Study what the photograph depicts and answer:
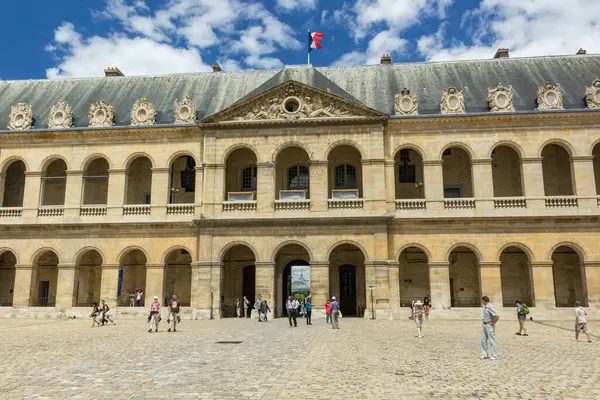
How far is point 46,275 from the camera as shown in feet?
101

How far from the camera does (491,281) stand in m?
26.1

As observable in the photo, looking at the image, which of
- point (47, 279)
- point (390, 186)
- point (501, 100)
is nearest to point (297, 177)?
point (390, 186)

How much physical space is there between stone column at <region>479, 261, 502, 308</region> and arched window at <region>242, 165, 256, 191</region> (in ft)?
46.9

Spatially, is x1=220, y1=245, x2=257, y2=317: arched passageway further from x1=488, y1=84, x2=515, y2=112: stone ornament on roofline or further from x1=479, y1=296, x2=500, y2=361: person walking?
x1=479, y1=296, x2=500, y2=361: person walking

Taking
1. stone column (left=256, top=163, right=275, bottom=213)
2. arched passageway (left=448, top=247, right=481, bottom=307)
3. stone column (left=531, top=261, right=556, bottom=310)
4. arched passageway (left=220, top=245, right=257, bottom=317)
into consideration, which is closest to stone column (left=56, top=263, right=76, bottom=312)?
arched passageway (left=220, top=245, right=257, bottom=317)

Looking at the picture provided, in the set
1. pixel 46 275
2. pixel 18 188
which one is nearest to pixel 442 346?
pixel 46 275

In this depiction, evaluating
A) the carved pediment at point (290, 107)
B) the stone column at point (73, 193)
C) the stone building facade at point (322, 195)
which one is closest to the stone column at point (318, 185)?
the stone building facade at point (322, 195)

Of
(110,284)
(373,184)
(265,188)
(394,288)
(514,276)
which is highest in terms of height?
(373,184)

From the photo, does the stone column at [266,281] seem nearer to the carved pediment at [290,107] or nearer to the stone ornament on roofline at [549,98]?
the carved pediment at [290,107]

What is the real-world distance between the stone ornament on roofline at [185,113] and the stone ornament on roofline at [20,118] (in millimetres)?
9782

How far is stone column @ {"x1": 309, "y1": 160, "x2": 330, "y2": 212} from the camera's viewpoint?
26984mm

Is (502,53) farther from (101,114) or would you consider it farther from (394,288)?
(101,114)

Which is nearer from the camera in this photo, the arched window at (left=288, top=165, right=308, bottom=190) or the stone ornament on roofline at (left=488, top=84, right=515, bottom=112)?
the stone ornament on roofline at (left=488, top=84, right=515, bottom=112)

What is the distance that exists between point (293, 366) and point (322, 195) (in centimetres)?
1673
